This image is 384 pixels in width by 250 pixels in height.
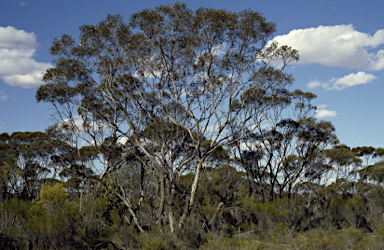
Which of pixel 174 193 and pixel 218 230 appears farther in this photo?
pixel 174 193

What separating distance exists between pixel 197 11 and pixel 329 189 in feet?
68.5

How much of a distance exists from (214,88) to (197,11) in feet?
12.6

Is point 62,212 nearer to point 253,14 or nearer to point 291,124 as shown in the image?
point 253,14

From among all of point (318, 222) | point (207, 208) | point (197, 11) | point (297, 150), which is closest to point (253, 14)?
point (197, 11)

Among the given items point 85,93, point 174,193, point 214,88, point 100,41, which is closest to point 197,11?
point 214,88

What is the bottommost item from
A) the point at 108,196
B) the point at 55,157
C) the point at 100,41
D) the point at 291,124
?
the point at 108,196

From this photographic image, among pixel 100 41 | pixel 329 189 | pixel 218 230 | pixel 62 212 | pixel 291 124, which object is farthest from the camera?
pixel 329 189

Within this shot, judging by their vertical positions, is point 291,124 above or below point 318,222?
above

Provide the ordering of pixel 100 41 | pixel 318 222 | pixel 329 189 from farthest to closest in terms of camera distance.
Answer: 1. pixel 329 189
2. pixel 318 222
3. pixel 100 41

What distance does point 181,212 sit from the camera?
15242 mm

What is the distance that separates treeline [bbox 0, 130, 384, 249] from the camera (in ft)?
33.0

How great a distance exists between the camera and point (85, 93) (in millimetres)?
16594

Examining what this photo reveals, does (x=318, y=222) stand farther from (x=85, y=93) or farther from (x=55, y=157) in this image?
(x=55, y=157)

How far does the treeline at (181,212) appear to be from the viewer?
10070 millimetres
